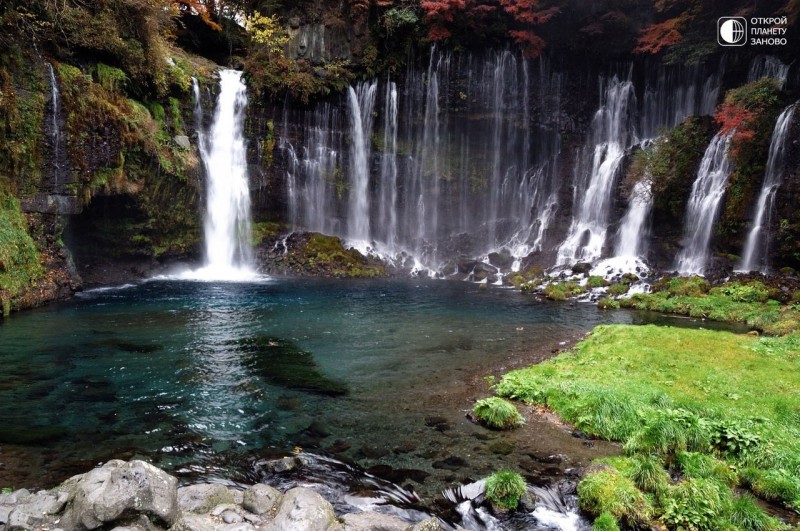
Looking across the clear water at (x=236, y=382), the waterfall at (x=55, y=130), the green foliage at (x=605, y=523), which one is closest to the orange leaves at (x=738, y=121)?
the clear water at (x=236, y=382)

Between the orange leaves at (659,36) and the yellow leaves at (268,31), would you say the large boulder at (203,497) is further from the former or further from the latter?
the orange leaves at (659,36)

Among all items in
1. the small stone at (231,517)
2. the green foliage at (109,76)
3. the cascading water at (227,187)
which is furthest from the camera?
the cascading water at (227,187)

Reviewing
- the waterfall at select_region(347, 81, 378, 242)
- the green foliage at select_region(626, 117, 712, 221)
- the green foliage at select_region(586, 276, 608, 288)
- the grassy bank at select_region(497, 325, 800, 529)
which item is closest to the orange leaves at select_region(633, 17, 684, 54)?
the green foliage at select_region(626, 117, 712, 221)

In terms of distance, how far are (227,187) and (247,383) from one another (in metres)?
21.4

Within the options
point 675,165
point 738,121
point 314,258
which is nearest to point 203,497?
point 314,258

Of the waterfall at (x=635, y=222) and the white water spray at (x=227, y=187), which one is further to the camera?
the white water spray at (x=227, y=187)

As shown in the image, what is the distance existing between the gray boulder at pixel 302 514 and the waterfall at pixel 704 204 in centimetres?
2332

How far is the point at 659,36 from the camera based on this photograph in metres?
29.2

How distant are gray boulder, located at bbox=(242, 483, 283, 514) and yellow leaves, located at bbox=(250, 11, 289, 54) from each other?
31314 millimetres

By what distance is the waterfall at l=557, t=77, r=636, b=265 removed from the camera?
2873cm

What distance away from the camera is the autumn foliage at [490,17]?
99.9ft

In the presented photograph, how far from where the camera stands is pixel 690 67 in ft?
→ 98.5

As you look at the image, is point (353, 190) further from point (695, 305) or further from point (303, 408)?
point (303, 408)
